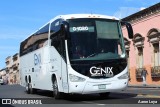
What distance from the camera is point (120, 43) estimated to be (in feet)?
57.6

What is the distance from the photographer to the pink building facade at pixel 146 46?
39.8 metres

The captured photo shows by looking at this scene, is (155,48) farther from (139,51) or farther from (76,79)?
(76,79)

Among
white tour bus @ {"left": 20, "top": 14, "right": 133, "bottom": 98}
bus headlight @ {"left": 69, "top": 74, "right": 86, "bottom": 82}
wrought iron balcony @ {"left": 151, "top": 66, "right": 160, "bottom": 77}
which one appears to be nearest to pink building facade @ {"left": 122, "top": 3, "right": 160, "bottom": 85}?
wrought iron balcony @ {"left": 151, "top": 66, "right": 160, "bottom": 77}

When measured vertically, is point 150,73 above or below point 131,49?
below

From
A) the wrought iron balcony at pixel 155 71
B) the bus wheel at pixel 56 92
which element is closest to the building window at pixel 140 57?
the wrought iron balcony at pixel 155 71

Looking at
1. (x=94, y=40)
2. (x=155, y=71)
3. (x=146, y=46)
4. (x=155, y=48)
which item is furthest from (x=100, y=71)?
(x=146, y=46)

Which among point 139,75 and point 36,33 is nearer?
point 36,33

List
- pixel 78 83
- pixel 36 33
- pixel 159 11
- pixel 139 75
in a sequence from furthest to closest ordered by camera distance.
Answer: pixel 139 75
pixel 159 11
pixel 36 33
pixel 78 83

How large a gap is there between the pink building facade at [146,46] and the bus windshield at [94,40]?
22.0 meters

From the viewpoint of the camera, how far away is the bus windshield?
17.0m

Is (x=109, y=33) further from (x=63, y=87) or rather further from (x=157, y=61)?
(x=157, y=61)

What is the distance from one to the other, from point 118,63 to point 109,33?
1302 mm

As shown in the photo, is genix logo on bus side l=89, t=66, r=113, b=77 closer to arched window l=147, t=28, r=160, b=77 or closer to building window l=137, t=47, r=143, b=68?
arched window l=147, t=28, r=160, b=77

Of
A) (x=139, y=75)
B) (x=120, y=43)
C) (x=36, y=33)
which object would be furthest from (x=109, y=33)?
(x=139, y=75)
